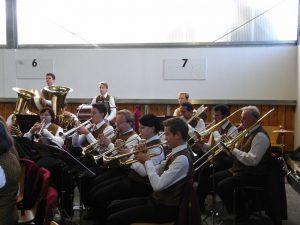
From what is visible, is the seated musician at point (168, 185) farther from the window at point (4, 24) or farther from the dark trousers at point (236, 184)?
the window at point (4, 24)

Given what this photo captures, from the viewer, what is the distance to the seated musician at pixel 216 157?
15.2ft

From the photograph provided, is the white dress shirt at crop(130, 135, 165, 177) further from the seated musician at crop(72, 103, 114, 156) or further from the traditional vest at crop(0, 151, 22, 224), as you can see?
the seated musician at crop(72, 103, 114, 156)

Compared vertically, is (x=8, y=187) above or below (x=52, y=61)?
below

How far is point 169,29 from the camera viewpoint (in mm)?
9195

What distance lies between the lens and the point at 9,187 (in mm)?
2492

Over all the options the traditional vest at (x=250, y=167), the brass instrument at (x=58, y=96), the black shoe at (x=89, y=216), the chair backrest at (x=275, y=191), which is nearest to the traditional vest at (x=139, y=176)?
the black shoe at (x=89, y=216)

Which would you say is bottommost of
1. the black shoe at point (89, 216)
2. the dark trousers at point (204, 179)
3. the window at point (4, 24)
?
the black shoe at point (89, 216)

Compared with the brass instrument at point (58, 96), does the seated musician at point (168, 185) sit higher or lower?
lower

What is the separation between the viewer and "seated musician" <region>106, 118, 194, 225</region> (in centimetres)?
280

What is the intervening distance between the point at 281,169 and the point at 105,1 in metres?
6.86

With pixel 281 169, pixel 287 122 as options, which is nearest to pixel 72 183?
pixel 281 169

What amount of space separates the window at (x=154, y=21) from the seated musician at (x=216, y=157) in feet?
14.2

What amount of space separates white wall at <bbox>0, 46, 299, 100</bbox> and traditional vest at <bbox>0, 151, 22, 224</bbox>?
6.83 m

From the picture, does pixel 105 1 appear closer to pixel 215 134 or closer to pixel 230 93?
pixel 230 93
